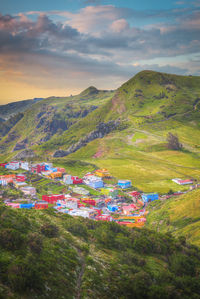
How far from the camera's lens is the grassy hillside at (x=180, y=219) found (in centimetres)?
6091

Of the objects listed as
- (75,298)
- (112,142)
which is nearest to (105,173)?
(112,142)

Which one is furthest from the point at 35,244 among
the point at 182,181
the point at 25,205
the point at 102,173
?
the point at 102,173

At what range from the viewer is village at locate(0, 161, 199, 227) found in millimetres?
81062

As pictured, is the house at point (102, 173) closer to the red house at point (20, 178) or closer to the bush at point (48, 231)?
the red house at point (20, 178)

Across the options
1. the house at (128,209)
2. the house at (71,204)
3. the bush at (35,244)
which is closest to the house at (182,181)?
the house at (128,209)

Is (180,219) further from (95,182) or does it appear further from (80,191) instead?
(95,182)

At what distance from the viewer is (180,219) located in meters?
68.4

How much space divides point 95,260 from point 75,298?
1025 cm

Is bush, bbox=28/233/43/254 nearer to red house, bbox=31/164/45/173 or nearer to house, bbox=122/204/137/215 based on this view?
house, bbox=122/204/137/215

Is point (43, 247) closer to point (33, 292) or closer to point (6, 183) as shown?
point (33, 292)

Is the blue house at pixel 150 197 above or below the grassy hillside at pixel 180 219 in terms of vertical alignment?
below

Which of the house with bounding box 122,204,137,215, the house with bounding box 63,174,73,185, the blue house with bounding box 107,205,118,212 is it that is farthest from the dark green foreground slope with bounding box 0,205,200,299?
the house with bounding box 63,174,73,185

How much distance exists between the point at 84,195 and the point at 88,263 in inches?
3027

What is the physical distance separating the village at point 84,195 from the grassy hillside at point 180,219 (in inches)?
207
